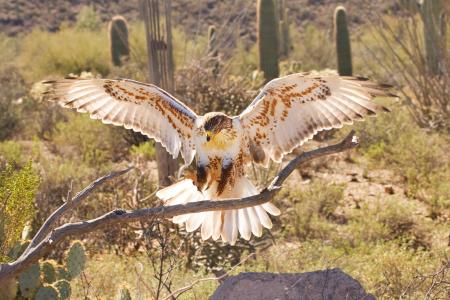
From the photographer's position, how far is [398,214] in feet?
27.8

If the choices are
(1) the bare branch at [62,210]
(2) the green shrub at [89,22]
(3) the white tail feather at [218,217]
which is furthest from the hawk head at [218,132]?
(2) the green shrub at [89,22]

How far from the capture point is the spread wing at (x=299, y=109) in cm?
506

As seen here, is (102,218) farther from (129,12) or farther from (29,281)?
(129,12)

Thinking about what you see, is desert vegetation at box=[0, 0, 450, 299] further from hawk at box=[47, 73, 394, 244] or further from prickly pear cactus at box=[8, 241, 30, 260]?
hawk at box=[47, 73, 394, 244]

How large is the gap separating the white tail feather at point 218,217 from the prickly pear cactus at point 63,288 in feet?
2.66

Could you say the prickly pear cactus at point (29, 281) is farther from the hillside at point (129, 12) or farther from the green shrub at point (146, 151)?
the hillside at point (129, 12)

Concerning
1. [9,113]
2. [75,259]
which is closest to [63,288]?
[75,259]

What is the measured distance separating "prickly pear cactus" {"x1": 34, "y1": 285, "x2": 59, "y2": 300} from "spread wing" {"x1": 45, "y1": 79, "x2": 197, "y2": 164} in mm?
1168

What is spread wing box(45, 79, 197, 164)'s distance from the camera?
5223mm

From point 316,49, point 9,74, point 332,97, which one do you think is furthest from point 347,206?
point 316,49

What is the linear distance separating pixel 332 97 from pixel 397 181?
5481 mm

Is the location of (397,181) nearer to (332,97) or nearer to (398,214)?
(398,214)

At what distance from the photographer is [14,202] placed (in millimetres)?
4469

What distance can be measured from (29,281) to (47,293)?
5.3 inches
